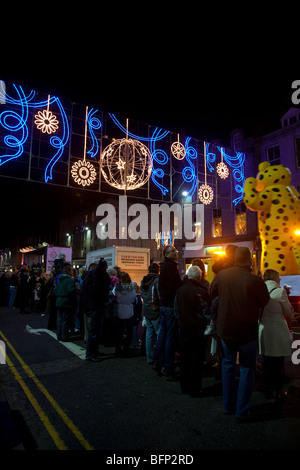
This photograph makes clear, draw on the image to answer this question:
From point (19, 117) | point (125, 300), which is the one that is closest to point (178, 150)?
point (19, 117)

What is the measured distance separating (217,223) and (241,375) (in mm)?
20879

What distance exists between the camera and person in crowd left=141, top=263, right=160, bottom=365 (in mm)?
5707

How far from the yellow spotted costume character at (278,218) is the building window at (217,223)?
12331mm

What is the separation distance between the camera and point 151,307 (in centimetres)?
583

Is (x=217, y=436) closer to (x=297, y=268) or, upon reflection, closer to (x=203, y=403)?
(x=203, y=403)

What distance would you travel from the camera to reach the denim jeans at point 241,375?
353 cm

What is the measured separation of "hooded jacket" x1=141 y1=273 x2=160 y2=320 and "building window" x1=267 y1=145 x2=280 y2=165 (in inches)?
707

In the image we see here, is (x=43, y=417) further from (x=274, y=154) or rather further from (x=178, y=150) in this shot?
(x=274, y=154)

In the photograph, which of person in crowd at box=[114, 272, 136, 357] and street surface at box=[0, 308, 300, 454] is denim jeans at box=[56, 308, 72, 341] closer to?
street surface at box=[0, 308, 300, 454]

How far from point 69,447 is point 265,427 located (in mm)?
2193

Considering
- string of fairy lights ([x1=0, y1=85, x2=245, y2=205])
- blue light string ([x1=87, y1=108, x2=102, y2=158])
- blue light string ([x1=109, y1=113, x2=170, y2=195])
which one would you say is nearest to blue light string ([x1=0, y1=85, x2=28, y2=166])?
string of fairy lights ([x1=0, y1=85, x2=245, y2=205])

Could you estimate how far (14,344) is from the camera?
752cm

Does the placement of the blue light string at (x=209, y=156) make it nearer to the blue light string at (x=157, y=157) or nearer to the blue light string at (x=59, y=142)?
the blue light string at (x=157, y=157)
